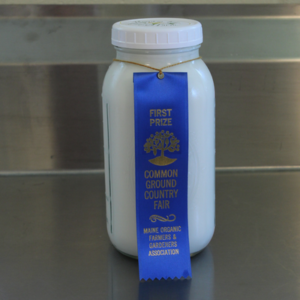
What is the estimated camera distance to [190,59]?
55cm

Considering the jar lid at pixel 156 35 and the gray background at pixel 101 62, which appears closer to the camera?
the jar lid at pixel 156 35

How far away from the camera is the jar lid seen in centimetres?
51

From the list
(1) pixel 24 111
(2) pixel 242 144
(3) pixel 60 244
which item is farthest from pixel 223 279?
(1) pixel 24 111

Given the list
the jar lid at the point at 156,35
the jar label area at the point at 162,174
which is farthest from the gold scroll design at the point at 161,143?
the jar lid at the point at 156,35

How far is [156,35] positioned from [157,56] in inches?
1.2

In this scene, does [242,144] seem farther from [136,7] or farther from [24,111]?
[24,111]

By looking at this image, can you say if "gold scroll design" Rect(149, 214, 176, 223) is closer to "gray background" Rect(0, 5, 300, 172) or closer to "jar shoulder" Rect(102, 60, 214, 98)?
"jar shoulder" Rect(102, 60, 214, 98)

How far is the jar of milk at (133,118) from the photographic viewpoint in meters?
0.52

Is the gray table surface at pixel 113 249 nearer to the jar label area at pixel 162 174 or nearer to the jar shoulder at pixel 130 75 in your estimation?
the jar label area at pixel 162 174

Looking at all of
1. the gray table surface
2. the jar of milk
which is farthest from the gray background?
the jar of milk

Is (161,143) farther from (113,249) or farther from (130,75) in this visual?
(113,249)

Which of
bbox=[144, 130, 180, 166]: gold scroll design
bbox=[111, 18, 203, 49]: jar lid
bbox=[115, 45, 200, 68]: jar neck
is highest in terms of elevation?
bbox=[111, 18, 203, 49]: jar lid

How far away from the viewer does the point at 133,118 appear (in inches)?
21.6

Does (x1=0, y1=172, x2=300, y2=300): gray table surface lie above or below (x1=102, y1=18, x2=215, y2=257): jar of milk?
below
